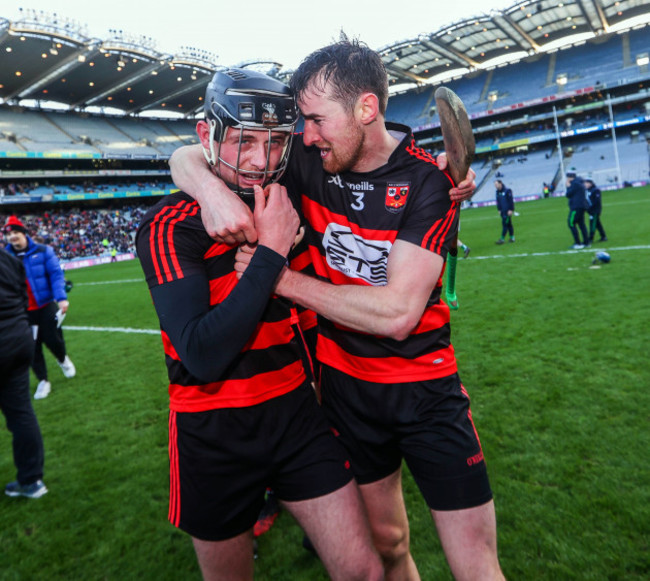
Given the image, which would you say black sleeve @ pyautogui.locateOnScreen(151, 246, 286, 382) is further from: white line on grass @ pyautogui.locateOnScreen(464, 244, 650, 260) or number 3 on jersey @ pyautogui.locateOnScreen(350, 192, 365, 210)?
white line on grass @ pyautogui.locateOnScreen(464, 244, 650, 260)

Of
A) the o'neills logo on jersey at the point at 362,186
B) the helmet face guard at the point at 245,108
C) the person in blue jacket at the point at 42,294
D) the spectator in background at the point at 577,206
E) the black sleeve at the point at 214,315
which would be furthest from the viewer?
the spectator in background at the point at 577,206

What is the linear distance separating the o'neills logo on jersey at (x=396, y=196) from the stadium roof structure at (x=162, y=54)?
40406 millimetres

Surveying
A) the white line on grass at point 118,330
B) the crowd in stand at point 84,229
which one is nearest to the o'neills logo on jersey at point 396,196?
the white line on grass at point 118,330

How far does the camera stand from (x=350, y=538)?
A: 6.28 feet

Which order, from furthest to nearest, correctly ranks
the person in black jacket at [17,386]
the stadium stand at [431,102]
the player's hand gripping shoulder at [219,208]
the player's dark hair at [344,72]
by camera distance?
1. the stadium stand at [431,102]
2. the person in black jacket at [17,386]
3. the player's dark hair at [344,72]
4. the player's hand gripping shoulder at [219,208]

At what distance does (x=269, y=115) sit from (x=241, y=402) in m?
1.21

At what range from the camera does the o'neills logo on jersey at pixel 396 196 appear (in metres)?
2.23

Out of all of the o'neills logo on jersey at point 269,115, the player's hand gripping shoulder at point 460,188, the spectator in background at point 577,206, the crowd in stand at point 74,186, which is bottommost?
the spectator in background at point 577,206

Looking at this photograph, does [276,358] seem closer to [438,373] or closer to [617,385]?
[438,373]

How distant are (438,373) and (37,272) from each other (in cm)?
654

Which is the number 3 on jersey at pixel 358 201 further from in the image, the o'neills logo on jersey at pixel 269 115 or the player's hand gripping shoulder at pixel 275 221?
the o'neills logo on jersey at pixel 269 115

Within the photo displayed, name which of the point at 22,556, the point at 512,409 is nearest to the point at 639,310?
the point at 512,409

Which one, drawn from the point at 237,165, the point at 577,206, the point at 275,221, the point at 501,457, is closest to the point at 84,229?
the point at 577,206

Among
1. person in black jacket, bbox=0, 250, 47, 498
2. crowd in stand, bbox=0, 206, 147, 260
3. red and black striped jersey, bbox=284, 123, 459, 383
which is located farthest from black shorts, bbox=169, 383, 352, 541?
crowd in stand, bbox=0, 206, 147, 260
